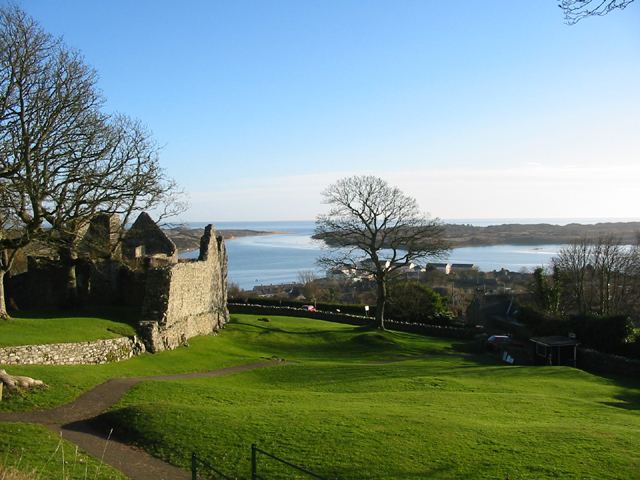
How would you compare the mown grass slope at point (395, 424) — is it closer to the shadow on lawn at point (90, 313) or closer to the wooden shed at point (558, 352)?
Answer: the shadow on lawn at point (90, 313)

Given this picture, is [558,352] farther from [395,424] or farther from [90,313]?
[90,313]

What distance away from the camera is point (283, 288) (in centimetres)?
8294

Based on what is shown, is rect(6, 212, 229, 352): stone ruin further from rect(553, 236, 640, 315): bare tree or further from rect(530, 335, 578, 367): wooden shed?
rect(553, 236, 640, 315): bare tree

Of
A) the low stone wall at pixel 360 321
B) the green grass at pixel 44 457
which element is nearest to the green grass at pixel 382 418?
the green grass at pixel 44 457

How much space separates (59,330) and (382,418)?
583 inches

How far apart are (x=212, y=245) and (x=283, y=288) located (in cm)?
4765

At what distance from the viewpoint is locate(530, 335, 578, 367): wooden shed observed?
1289 inches

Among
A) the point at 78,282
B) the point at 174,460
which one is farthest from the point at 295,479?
the point at 78,282

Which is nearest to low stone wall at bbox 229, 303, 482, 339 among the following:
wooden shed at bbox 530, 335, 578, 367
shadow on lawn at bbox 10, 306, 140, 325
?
wooden shed at bbox 530, 335, 578, 367

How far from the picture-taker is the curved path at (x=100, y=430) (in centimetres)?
1042

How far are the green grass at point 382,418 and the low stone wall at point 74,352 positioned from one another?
815mm

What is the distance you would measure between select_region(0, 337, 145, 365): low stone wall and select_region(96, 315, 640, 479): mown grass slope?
4610 mm

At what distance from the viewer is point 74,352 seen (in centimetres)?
2097

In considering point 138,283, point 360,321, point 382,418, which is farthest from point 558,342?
point 138,283
